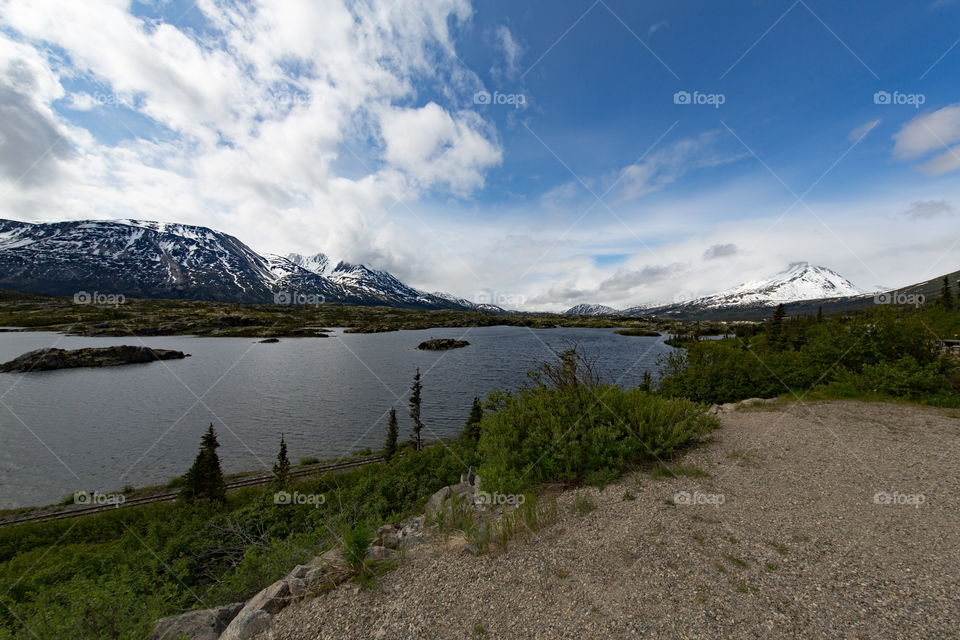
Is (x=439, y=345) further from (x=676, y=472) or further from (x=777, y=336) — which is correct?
(x=676, y=472)

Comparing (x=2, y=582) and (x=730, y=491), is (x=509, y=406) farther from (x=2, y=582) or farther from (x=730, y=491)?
(x=2, y=582)

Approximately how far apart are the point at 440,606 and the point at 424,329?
17761 cm

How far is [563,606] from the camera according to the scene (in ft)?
14.8

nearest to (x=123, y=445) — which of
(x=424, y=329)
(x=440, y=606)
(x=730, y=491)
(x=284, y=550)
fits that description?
(x=284, y=550)

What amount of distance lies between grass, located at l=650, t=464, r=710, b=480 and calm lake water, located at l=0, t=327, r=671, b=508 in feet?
100

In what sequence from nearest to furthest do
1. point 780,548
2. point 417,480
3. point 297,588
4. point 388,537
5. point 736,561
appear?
point 736,561
point 297,588
point 780,548
point 388,537
point 417,480

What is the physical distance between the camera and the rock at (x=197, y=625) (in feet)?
17.3

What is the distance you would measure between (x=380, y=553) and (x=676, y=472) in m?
6.47

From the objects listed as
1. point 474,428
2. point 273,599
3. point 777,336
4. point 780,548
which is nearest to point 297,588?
point 273,599

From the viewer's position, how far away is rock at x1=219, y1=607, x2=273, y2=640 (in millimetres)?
4653

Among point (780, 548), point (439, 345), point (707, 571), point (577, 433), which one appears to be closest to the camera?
point (707, 571)

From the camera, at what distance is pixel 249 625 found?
4723mm

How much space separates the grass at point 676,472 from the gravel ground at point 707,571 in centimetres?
28

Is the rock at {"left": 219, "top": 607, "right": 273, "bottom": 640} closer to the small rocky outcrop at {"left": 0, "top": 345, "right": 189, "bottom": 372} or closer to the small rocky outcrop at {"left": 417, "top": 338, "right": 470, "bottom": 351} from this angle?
the small rocky outcrop at {"left": 417, "top": 338, "right": 470, "bottom": 351}
